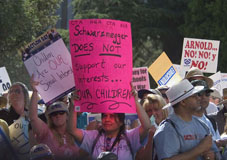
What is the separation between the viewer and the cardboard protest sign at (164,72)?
1052cm

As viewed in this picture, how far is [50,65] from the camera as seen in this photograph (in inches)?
234

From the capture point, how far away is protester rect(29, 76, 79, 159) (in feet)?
18.9

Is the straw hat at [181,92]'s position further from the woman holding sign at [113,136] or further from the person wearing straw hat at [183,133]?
the woman holding sign at [113,136]

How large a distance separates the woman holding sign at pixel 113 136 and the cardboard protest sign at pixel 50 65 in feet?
2.19

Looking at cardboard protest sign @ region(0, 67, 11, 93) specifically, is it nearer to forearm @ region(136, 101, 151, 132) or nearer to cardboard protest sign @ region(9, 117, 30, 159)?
cardboard protest sign @ region(9, 117, 30, 159)

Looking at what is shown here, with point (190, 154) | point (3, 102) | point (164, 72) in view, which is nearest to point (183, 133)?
point (190, 154)

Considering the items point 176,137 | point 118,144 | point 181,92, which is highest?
point 181,92

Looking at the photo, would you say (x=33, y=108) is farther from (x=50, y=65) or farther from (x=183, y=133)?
(x=183, y=133)

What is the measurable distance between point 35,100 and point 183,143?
4.97ft

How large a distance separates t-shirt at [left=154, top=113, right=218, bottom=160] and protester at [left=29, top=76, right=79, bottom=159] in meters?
1.05

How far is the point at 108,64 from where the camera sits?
16.9 feet

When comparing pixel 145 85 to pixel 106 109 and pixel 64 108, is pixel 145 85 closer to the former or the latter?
pixel 64 108

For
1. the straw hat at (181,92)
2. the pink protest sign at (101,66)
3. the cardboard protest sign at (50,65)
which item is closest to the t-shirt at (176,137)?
the straw hat at (181,92)

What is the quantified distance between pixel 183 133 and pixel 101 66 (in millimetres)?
867
